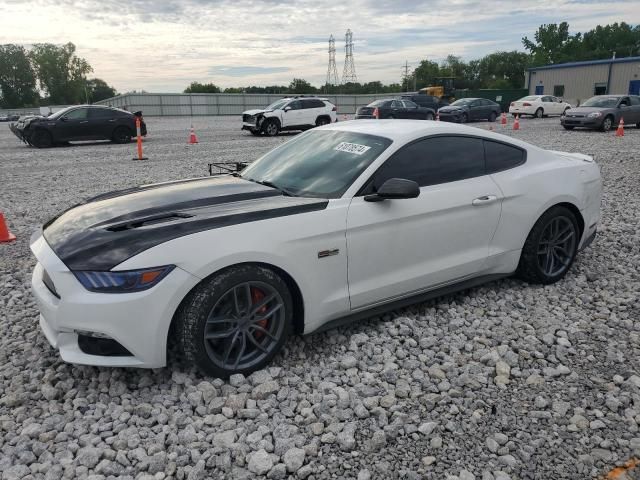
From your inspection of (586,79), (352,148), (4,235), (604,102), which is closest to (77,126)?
(4,235)

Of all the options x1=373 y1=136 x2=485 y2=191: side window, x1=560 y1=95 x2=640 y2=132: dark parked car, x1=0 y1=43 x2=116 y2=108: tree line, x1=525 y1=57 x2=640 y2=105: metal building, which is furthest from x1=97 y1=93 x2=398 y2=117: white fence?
x1=0 y1=43 x2=116 y2=108: tree line

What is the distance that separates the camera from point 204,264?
2.97 meters

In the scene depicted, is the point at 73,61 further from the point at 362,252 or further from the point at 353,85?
the point at 362,252

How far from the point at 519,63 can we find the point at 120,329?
117505 millimetres

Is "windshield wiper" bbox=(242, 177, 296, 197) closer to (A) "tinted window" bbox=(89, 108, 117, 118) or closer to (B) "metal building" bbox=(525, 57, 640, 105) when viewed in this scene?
(A) "tinted window" bbox=(89, 108, 117, 118)

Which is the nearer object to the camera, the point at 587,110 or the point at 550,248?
the point at 550,248

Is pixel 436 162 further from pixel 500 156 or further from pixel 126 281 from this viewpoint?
pixel 126 281

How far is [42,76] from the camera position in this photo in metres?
108

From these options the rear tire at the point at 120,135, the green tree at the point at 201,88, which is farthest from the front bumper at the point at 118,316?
the green tree at the point at 201,88

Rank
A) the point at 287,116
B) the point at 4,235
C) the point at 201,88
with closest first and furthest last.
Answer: the point at 4,235
the point at 287,116
the point at 201,88

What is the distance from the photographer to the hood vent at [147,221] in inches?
126

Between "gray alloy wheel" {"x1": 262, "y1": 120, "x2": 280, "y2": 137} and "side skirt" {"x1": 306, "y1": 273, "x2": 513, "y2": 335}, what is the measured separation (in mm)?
17441

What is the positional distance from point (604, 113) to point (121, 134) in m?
18.5

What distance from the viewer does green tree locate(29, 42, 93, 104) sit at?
107 meters
